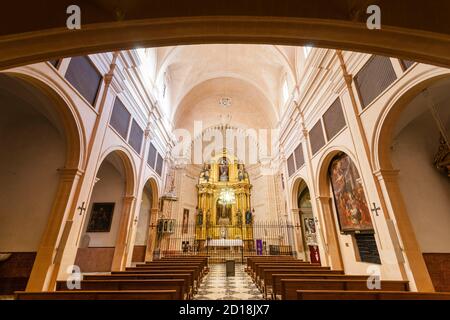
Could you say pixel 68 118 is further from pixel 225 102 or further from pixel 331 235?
pixel 225 102

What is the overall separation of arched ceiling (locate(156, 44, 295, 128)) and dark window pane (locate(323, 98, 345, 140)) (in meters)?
3.78

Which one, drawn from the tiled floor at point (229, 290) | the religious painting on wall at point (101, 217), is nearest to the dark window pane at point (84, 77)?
the religious painting on wall at point (101, 217)

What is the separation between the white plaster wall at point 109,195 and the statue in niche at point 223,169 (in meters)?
11.4

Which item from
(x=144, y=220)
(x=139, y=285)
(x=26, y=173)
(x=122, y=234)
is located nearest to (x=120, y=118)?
(x=26, y=173)

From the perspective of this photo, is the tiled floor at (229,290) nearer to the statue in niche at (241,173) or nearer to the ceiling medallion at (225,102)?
the statue in niche at (241,173)

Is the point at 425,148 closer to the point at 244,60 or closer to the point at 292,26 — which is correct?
the point at 292,26

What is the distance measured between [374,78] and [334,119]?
1.88 meters

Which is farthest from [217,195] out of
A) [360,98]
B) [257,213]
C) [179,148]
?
[360,98]

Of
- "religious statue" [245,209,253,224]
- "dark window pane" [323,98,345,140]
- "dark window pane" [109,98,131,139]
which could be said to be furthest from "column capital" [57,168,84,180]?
"religious statue" [245,209,253,224]

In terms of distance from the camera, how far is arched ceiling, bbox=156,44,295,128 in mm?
11422

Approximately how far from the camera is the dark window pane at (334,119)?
6647mm

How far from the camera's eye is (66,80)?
479 centimetres

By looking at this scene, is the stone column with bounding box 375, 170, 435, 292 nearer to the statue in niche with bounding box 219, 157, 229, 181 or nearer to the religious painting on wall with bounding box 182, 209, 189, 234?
the religious painting on wall with bounding box 182, 209, 189, 234
